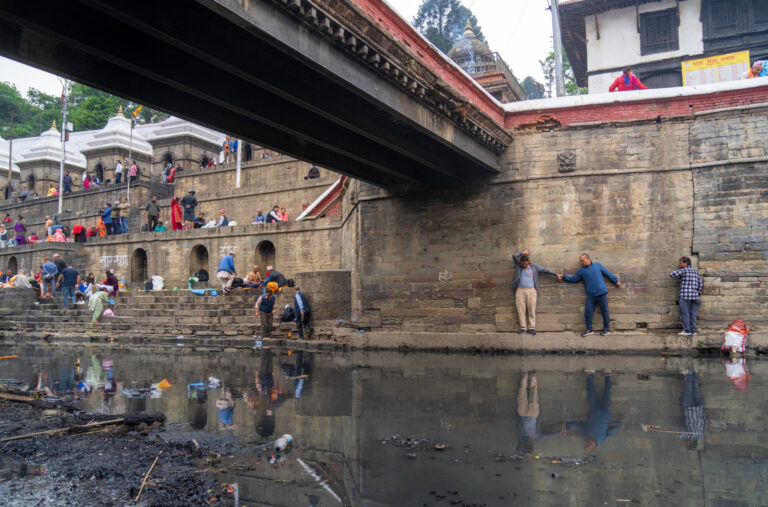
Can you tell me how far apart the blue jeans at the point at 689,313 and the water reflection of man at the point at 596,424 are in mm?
5998

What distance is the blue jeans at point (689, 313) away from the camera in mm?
12195

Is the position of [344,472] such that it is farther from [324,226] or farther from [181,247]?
[181,247]

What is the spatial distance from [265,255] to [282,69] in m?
14.1

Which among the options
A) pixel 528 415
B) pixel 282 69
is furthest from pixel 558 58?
pixel 528 415

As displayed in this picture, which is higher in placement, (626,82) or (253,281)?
(626,82)

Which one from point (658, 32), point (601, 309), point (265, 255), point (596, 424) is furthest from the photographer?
point (265, 255)

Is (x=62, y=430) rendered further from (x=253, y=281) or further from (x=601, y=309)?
(x=253, y=281)

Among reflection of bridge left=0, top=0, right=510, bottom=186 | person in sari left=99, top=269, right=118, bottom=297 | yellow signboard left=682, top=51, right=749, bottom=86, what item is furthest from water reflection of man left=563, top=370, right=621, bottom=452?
person in sari left=99, top=269, right=118, bottom=297

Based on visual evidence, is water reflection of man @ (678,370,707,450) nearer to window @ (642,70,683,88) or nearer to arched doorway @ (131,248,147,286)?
window @ (642,70,683,88)

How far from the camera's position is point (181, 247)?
2408 cm

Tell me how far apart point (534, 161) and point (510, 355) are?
15.3ft

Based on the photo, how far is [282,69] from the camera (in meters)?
9.06

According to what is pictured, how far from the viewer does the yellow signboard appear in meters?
18.5

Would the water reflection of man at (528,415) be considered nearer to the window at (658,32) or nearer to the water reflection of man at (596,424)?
the water reflection of man at (596,424)
